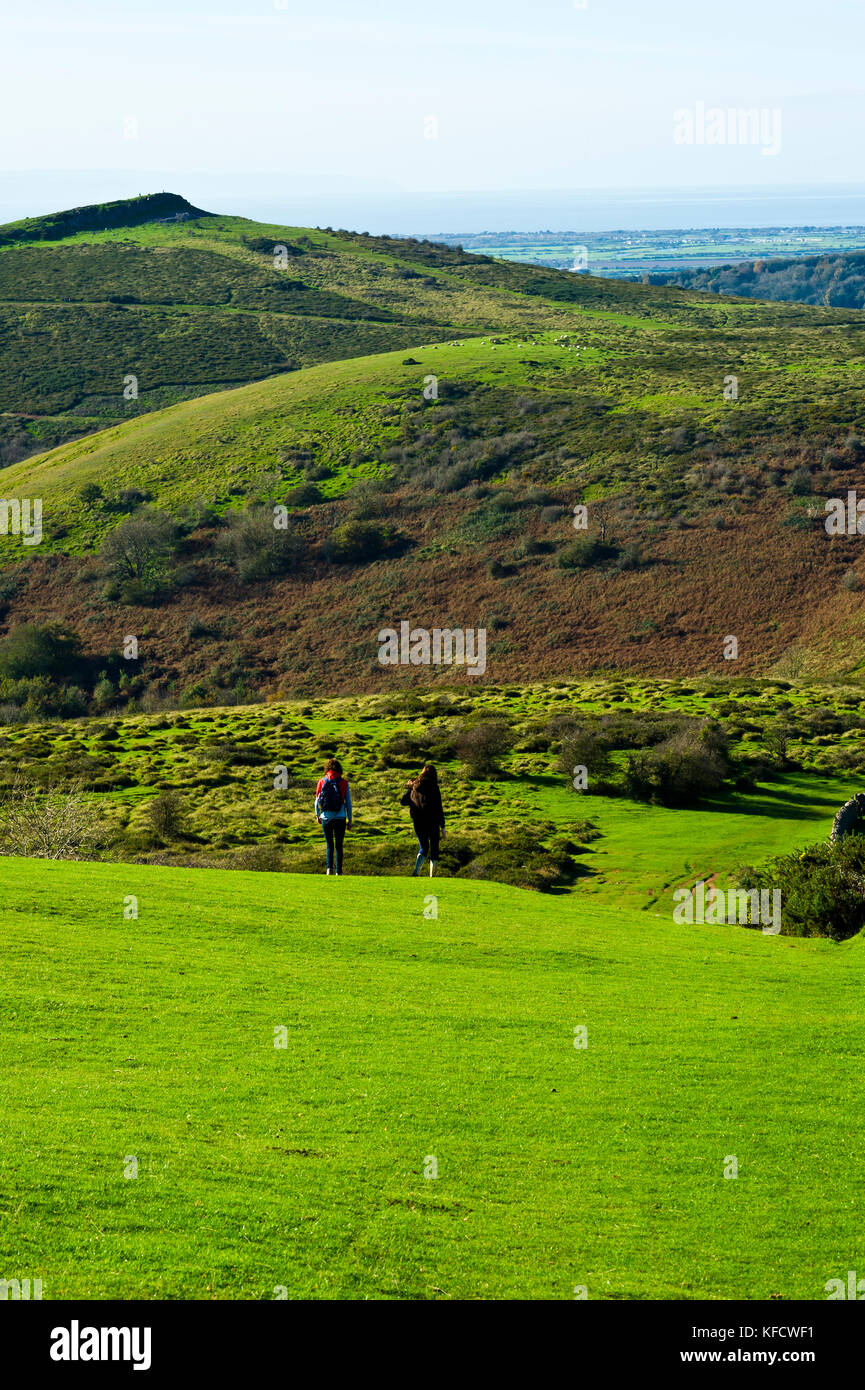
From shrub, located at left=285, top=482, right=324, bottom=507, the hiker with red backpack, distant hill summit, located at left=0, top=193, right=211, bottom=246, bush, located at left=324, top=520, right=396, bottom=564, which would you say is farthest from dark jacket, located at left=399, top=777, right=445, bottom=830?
distant hill summit, located at left=0, top=193, right=211, bottom=246

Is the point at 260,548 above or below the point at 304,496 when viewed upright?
below

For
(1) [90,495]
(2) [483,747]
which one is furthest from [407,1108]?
(1) [90,495]

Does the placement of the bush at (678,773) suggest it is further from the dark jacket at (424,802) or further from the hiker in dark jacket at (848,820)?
the dark jacket at (424,802)

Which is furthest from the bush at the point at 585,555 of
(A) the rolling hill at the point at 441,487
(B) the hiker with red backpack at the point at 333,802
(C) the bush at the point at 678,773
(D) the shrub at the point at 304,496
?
(B) the hiker with red backpack at the point at 333,802

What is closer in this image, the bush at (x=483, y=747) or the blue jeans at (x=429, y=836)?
the blue jeans at (x=429, y=836)

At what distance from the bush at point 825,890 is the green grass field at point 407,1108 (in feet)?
11.2

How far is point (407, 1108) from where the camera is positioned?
10914mm

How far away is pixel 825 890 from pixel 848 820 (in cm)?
282

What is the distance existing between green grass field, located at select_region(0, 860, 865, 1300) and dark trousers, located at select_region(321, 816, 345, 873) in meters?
3.03

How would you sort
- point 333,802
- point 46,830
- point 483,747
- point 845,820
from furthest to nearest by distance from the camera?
point 483,747 < point 46,830 < point 845,820 < point 333,802

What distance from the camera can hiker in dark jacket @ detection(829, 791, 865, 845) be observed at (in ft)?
77.6

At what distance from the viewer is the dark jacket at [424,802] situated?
20.9m

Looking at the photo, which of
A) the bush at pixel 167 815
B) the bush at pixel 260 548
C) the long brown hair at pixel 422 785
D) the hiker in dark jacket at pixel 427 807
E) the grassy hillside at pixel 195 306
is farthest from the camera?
the grassy hillside at pixel 195 306

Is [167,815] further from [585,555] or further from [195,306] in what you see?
[195,306]
